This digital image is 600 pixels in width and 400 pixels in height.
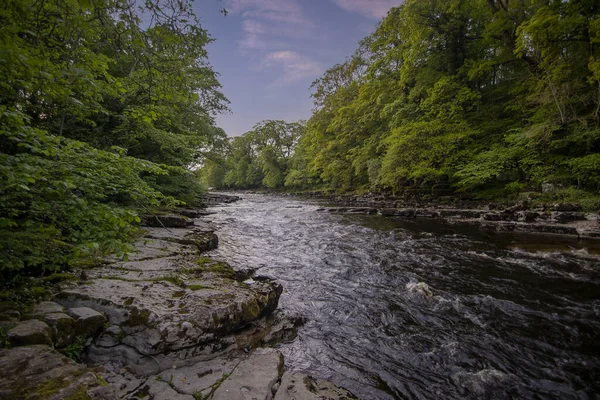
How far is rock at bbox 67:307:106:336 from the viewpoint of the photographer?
9.05ft

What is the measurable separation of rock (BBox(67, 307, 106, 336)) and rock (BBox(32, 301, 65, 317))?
0.33ft

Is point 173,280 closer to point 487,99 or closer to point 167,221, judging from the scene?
point 167,221

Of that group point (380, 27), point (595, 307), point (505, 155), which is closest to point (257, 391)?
point (595, 307)

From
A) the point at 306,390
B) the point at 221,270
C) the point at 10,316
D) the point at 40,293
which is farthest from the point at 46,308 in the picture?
the point at 306,390

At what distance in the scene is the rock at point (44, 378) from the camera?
1.72m

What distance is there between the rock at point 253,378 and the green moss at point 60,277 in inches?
115

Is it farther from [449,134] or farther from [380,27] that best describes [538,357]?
[380,27]

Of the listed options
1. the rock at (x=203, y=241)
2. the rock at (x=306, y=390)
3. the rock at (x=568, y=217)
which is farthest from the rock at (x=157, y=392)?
the rock at (x=568, y=217)

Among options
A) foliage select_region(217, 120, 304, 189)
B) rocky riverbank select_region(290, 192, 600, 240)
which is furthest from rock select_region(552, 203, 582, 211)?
foliage select_region(217, 120, 304, 189)

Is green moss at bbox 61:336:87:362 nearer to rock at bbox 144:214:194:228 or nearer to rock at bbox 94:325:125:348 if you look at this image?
rock at bbox 94:325:125:348

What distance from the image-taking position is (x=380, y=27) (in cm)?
2370

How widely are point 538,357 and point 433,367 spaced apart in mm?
1522

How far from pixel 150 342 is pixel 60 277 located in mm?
2018

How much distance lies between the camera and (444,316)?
4492 millimetres
